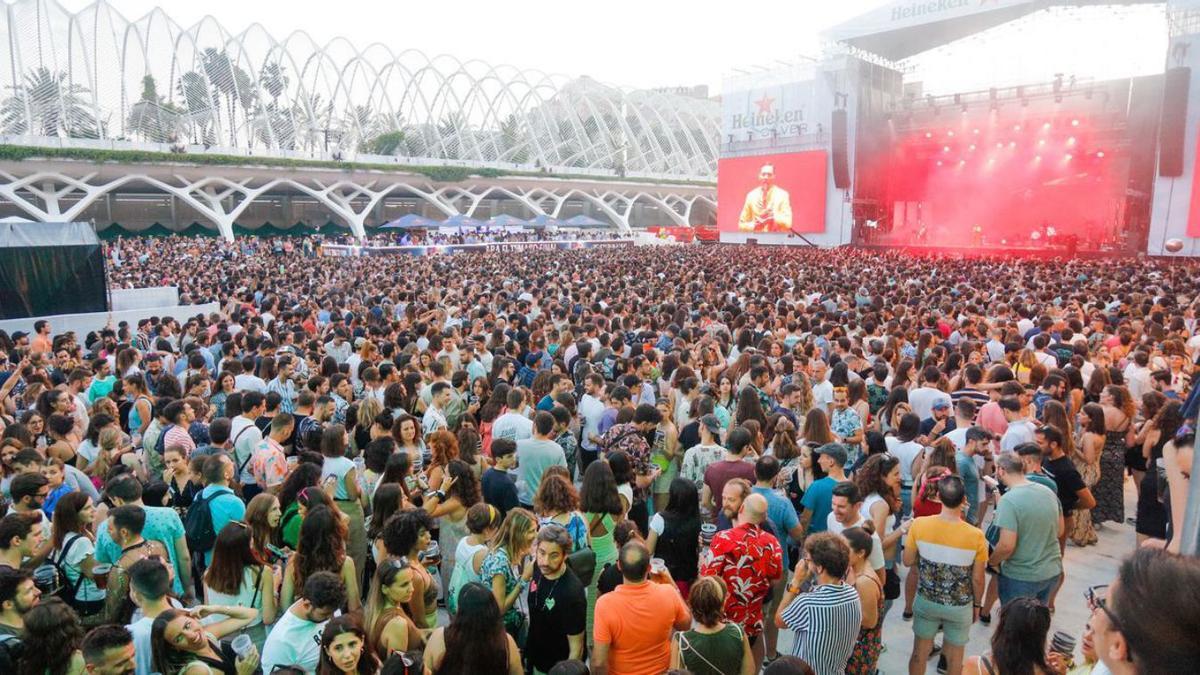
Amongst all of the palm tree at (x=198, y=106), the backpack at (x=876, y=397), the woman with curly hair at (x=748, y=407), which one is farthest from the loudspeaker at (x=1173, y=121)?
the palm tree at (x=198, y=106)

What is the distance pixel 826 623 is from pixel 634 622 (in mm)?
815

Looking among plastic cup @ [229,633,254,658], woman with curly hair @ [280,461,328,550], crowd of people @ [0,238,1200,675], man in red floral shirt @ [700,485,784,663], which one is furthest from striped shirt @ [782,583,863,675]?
woman with curly hair @ [280,461,328,550]

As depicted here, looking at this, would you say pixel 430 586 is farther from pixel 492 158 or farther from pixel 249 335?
pixel 492 158

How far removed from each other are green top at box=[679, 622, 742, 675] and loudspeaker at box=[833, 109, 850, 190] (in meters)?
35.7

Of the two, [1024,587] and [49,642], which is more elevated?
[49,642]

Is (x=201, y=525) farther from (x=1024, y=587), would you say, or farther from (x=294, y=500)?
(x=1024, y=587)

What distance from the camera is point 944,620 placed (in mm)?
3744

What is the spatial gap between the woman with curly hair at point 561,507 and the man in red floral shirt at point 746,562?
698 millimetres

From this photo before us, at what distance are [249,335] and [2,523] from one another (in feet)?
19.2

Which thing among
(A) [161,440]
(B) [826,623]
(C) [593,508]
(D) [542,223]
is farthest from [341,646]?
(D) [542,223]

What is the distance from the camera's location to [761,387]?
22.5 feet

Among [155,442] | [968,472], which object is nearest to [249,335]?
[155,442]

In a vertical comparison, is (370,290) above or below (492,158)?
below

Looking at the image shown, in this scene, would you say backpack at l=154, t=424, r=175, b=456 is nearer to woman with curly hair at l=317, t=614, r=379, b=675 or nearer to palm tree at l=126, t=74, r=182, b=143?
woman with curly hair at l=317, t=614, r=379, b=675
